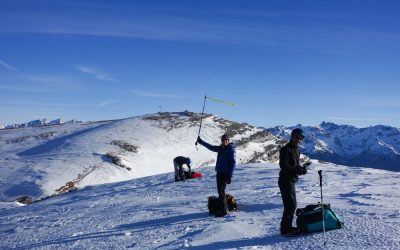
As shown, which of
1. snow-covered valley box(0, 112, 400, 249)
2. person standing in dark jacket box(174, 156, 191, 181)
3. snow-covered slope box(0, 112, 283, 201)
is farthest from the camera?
snow-covered slope box(0, 112, 283, 201)

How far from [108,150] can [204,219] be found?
56.4 m

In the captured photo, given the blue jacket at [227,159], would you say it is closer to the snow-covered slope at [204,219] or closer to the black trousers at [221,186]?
the black trousers at [221,186]

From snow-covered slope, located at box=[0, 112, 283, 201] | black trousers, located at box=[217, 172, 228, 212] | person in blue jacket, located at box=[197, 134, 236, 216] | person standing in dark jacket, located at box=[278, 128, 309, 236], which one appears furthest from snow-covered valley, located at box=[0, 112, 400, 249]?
snow-covered slope, located at box=[0, 112, 283, 201]

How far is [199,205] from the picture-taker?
1945cm

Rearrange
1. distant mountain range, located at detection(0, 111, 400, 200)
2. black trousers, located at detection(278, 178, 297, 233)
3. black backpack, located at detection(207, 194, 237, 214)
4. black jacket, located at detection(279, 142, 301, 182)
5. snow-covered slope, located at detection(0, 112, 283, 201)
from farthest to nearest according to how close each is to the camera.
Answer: distant mountain range, located at detection(0, 111, 400, 200) → snow-covered slope, located at detection(0, 112, 283, 201) → black backpack, located at detection(207, 194, 237, 214) → black trousers, located at detection(278, 178, 297, 233) → black jacket, located at detection(279, 142, 301, 182)

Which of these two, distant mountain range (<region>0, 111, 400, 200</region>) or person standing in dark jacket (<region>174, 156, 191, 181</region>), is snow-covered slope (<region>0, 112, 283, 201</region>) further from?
person standing in dark jacket (<region>174, 156, 191, 181</region>)

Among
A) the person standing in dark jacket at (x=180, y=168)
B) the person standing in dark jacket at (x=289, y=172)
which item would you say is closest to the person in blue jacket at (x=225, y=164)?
the person standing in dark jacket at (x=289, y=172)

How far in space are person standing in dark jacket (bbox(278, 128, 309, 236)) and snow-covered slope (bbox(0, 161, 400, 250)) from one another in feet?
1.52

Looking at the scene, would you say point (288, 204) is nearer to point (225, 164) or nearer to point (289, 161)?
point (289, 161)

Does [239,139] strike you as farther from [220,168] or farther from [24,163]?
[220,168]

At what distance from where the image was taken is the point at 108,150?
70.5 meters

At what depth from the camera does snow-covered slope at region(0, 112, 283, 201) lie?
56750mm

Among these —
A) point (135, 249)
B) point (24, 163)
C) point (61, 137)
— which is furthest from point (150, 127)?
point (135, 249)

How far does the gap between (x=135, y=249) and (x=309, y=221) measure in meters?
5.13
